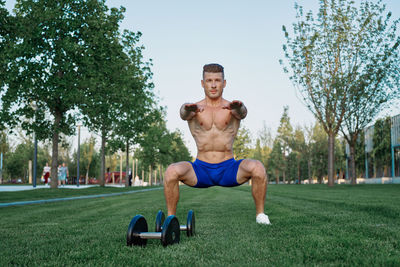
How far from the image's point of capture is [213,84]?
182 inches

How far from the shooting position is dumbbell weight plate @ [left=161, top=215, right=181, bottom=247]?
3.02 m

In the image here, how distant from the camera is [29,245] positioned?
11.0 feet

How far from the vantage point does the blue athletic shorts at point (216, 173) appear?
4379mm

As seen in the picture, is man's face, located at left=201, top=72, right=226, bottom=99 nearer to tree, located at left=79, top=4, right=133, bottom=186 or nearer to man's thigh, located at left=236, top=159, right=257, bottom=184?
man's thigh, located at left=236, top=159, right=257, bottom=184

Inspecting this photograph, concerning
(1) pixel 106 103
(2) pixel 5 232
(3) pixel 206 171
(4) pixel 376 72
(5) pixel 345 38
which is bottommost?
(2) pixel 5 232

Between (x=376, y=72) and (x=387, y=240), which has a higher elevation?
(x=376, y=72)

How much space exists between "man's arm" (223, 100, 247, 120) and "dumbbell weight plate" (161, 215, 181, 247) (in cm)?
167

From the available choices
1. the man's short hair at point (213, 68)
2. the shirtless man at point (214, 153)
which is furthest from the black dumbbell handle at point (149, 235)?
the man's short hair at point (213, 68)

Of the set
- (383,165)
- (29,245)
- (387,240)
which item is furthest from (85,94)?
(383,165)

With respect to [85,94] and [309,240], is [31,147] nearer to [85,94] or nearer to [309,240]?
[85,94]

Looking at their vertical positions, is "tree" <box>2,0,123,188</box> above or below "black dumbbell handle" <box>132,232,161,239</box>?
above

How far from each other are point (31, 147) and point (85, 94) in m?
34.7

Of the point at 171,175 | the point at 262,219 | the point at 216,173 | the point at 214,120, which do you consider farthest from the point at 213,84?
the point at 262,219

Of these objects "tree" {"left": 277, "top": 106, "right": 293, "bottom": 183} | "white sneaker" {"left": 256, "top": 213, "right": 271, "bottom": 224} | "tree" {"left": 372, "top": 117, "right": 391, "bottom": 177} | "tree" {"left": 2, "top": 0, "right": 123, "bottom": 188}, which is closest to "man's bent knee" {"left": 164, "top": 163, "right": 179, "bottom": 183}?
"white sneaker" {"left": 256, "top": 213, "right": 271, "bottom": 224}
